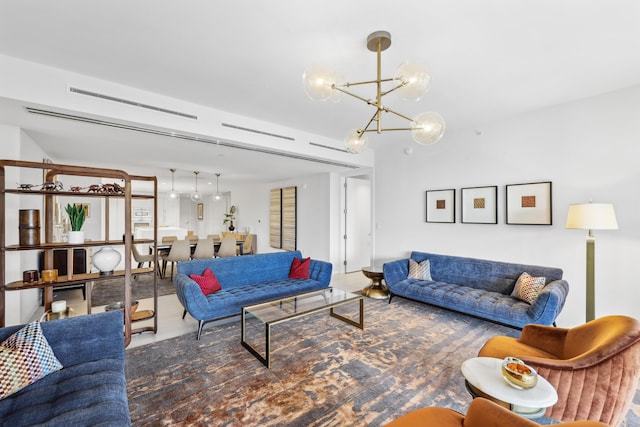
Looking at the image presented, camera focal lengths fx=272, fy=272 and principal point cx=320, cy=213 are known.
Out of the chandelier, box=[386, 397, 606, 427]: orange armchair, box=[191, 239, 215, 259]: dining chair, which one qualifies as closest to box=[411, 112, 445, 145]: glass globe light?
the chandelier

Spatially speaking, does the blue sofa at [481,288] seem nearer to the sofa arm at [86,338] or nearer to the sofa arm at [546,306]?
the sofa arm at [546,306]

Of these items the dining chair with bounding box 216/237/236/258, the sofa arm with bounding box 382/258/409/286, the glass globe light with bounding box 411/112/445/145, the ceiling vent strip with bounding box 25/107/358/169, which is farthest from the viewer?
the dining chair with bounding box 216/237/236/258

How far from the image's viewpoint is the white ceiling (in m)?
1.83

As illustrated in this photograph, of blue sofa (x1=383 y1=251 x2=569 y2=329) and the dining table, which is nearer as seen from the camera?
blue sofa (x1=383 y1=251 x2=569 y2=329)

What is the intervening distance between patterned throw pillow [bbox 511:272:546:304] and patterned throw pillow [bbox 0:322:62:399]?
4265 mm

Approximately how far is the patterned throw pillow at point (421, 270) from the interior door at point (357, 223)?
2205 mm

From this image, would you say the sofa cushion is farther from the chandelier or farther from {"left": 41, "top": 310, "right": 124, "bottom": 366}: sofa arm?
the chandelier

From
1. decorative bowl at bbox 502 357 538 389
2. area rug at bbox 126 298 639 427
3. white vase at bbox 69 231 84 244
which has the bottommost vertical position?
area rug at bbox 126 298 639 427

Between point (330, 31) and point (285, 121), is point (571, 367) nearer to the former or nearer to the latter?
point (330, 31)

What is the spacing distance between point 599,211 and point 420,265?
2172 millimetres

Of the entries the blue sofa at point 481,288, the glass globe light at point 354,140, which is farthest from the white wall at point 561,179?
the glass globe light at point 354,140

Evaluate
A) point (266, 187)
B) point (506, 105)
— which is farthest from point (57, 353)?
point (266, 187)

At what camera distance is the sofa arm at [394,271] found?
4.10 metres

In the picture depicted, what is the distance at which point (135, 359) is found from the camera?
2.58 meters
